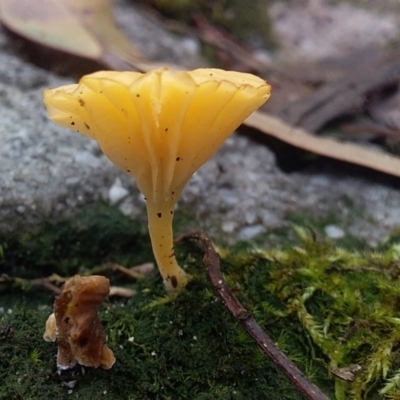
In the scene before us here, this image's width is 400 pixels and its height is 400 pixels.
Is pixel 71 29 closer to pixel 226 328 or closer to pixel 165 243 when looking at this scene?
pixel 165 243

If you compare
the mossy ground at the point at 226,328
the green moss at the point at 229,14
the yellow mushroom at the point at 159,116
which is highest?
the yellow mushroom at the point at 159,116

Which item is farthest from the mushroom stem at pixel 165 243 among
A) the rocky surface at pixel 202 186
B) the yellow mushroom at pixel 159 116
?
the rocky surface at pixel 202 186

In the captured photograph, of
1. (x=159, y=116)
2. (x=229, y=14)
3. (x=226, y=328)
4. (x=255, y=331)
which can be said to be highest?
(x=159, y=116)

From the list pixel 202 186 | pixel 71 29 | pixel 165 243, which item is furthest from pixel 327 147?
pixel 71 29

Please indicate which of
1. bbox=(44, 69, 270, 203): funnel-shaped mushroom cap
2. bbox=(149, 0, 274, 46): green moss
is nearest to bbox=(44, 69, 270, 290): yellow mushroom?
bbox=(44, 69, 270, 203): funnel-shaped mushroom cap

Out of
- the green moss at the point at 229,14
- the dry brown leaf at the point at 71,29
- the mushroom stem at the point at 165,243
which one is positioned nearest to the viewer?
the mushroom stem at the point at 165,243

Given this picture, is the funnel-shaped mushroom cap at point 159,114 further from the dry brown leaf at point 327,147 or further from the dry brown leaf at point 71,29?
the dry brown leaf at point 71,29

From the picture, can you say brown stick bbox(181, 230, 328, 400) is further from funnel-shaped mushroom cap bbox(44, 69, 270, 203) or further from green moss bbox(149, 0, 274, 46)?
green moss bbox(149, 0, 274, 46)
